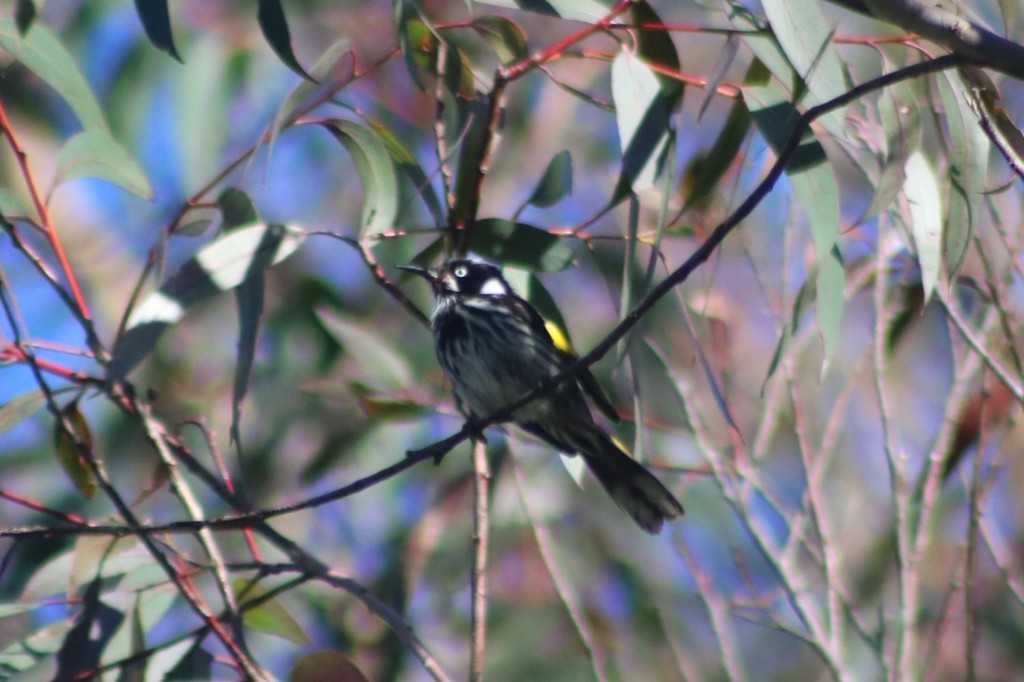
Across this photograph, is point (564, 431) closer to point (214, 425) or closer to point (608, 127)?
point (214, 425)

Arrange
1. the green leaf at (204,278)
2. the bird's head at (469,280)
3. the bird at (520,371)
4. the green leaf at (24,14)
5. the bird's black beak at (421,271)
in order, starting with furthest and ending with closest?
the bird's head at (469,280) → the bird at (520,371) → the bird's black beak at (421,271) → the green leaf at (204,278) → the green leaf at (24,14)

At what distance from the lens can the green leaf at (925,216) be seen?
95.0 inches

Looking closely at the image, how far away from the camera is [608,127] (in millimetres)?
5918

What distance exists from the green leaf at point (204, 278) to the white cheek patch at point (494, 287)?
3.42 ft

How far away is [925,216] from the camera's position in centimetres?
249

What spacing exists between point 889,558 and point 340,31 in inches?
133

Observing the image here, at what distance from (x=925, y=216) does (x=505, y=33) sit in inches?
37.3

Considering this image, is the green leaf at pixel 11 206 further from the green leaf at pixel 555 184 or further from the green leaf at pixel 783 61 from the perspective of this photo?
the green leaf at pixel 783 61

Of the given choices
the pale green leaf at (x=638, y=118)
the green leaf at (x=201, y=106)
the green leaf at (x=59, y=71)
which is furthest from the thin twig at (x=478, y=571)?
the green leaf at (x=201, y=106)

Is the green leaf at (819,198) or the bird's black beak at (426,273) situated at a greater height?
the bird's black beak at (426,273)

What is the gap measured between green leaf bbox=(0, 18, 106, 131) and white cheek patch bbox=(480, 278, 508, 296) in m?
1.20

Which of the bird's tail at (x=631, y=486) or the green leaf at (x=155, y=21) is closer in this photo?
the green leaf at (x=155, y=21)

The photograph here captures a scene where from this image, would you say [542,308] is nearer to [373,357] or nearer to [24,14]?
[373,357]

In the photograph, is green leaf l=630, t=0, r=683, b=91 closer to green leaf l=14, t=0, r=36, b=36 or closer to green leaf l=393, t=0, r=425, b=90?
green leaf l=393, t=0, r=425, b=90
